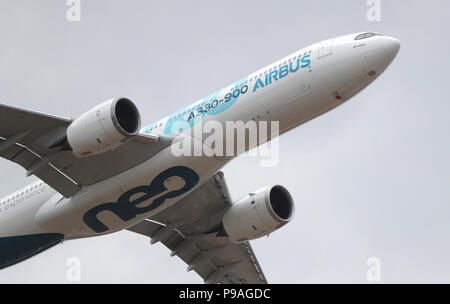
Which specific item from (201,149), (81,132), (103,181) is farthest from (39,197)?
(201,149)

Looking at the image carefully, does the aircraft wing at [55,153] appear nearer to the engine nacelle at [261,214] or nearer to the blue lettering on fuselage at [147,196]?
the blue lettering on fuselage at [147,196]

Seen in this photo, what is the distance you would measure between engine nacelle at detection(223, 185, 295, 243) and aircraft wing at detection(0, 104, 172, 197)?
6572 millimetres

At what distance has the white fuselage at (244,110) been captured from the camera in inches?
1109

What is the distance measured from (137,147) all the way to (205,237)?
916 cm

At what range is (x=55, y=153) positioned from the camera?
96.4 feet

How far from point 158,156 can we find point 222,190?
21.0 feet

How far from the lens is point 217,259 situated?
38188 millimetres

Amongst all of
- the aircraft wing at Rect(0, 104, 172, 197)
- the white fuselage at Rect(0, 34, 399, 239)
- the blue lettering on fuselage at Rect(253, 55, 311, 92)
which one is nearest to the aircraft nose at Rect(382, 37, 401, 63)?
the white fuselage at Rect(0, 34, 399, 239)

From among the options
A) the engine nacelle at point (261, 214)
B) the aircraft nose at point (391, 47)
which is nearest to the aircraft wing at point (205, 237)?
the engine nacelle at point (261, 214)

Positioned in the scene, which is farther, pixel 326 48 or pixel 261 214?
pixel 261 214

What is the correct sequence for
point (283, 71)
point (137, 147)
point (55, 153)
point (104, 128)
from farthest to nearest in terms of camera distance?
point (55, 153) < point (137, 147) < point (283, 71) < point (104, 128)

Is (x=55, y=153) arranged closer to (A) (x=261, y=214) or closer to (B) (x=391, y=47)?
(A) (x=261, y=214)

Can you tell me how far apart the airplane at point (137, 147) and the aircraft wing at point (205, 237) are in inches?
62.4

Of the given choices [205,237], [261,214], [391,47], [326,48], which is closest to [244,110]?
[326,48]
